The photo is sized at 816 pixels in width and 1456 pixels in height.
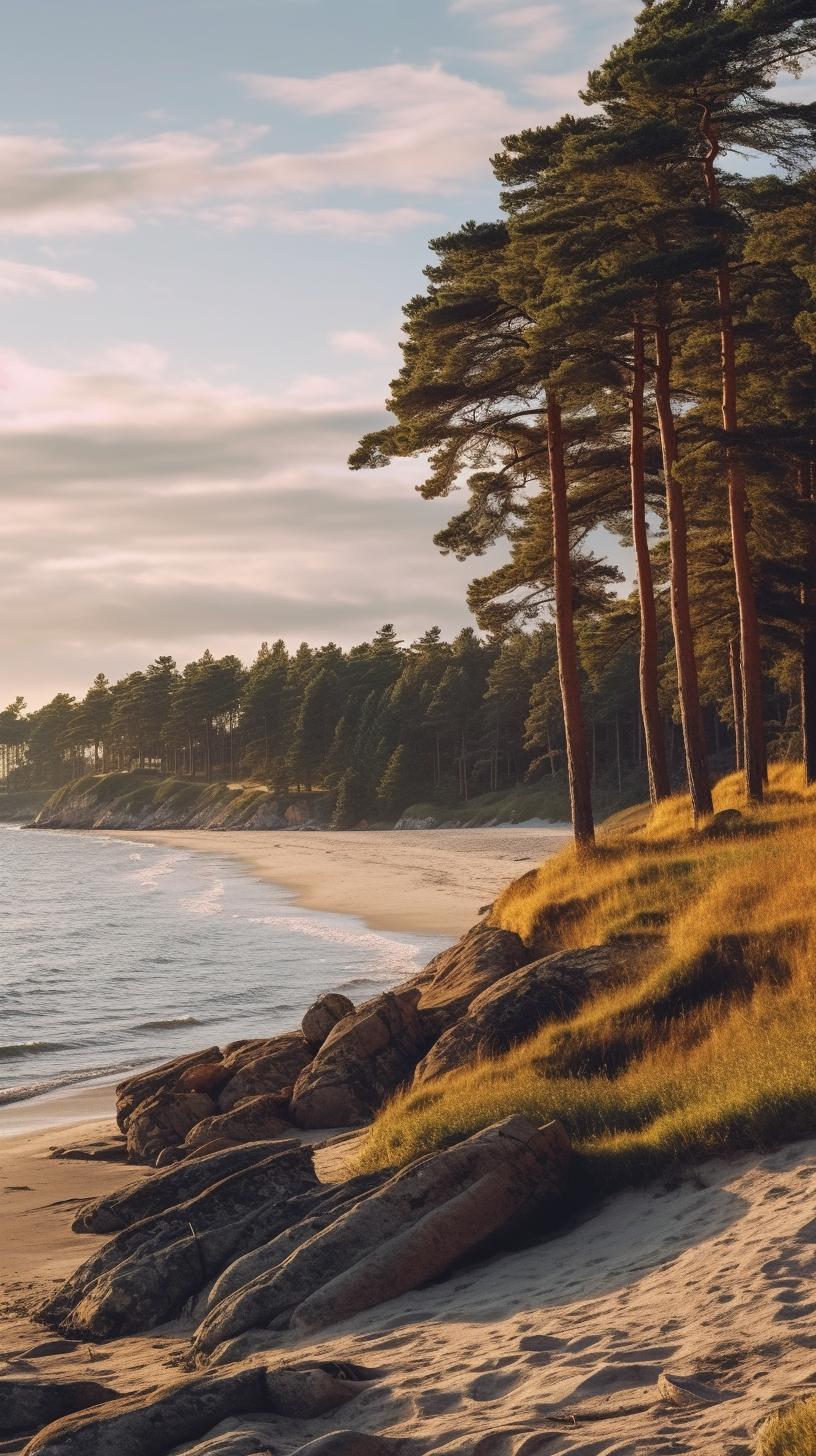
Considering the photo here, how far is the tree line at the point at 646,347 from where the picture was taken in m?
22.3

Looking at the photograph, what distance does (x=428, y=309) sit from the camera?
24750mm

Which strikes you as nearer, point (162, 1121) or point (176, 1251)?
point (176, 1251)

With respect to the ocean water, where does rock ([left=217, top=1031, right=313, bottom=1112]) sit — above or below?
above

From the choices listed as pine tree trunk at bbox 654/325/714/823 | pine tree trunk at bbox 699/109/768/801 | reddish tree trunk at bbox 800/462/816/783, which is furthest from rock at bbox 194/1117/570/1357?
reddish tree trunk at bbox 800/462/816/783

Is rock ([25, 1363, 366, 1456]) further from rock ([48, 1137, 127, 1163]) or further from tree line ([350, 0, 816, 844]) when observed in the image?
tree line ([350, 0, 816, 844])

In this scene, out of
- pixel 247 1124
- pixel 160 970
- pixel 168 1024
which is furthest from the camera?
pixel 160 970

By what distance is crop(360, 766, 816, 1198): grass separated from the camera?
899 cm

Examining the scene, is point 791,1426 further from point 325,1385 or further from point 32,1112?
point 32,1112

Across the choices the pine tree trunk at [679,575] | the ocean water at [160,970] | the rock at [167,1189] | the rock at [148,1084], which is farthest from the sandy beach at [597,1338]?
the pine tree trunk at [679,575]

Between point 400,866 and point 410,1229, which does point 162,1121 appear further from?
point 400,866

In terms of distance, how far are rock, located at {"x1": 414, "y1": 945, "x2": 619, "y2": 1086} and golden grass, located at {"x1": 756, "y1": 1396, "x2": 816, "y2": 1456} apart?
8855 millimetres

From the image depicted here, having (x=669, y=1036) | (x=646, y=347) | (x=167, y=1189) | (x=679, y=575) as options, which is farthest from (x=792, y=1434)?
(x=646, y=347)

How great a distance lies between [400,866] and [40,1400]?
194 ft

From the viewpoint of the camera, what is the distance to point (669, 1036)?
12.2 m
